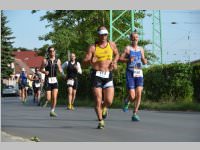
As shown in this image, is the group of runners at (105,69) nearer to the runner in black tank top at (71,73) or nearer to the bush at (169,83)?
the runner in black tank top at (71,73)

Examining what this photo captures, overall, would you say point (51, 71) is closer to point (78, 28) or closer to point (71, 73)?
point (71, 73)

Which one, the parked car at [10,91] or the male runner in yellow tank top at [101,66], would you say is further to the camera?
the parked car at [10,91]

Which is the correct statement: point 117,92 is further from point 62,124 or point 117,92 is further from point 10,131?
point 10,131

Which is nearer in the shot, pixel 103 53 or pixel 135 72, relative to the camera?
pixel 103 53

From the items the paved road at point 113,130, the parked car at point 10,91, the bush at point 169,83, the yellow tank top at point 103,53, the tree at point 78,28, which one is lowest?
the paved road at point 113,130

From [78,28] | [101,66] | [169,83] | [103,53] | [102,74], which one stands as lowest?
[169,83]

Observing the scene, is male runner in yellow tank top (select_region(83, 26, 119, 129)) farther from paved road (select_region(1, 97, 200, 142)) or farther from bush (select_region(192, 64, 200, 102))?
bush (select_region(192, 64, 200, 102))

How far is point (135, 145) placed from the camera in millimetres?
8844

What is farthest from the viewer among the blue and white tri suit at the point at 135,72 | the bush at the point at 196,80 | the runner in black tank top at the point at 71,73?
the runner in black tank top at the point at 71,73

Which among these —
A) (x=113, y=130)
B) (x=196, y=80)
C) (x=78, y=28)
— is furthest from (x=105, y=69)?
(x=78, y=28)

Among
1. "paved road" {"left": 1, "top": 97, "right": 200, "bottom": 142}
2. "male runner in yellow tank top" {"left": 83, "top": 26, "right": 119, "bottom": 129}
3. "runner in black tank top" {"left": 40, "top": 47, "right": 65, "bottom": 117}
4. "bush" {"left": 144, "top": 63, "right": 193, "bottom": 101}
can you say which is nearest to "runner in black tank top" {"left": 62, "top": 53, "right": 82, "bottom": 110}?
"bush" {"left": 144, "top": 63, "right": 193, "bottom": 101}

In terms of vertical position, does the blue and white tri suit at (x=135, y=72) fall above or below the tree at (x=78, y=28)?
below

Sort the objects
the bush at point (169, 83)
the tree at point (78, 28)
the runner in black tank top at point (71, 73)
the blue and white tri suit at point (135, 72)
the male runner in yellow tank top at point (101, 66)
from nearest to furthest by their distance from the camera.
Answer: the male runner in yellow tank top at point (101, 66) → the blue and white tri suit at point (135, 72) → the runner in black tank top at point (71, 73) → the bush at point (169, 83) → the tree at point (78, 28)

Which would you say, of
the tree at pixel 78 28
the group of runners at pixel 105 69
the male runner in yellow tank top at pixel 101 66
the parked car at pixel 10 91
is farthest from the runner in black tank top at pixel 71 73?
the parked car at pixel 10 91
